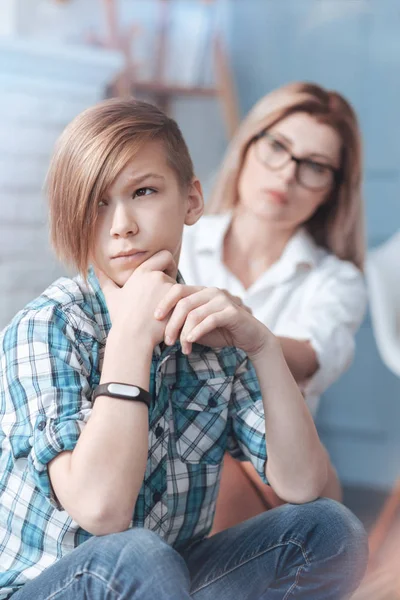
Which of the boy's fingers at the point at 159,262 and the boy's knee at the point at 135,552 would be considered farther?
the boy's fingers at the point at 159,262

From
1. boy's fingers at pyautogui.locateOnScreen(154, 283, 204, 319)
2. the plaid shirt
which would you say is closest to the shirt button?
the plaid shirt

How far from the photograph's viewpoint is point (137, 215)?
2.79 feet

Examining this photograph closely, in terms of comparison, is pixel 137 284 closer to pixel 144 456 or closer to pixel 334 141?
pixel 144 456

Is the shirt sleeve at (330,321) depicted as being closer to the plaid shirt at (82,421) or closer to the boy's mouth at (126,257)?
the plaid shirt at (82,421)

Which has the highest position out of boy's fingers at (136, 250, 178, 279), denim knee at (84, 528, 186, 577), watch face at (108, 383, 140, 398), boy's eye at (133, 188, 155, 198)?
boy's eye at (133, 188, 155, 198)

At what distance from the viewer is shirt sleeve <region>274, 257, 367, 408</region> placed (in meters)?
1.43

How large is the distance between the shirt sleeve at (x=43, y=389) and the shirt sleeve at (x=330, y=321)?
656 mm

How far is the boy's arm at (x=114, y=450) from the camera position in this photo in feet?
2.41

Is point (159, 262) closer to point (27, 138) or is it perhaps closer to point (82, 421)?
point (82, 421)

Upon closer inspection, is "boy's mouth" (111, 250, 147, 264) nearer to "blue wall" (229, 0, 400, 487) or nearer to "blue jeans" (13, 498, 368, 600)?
"blue jeans" (13, 498, 368, 600)

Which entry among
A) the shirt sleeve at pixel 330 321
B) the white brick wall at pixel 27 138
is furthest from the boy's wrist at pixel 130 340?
the white brick wall at pixel 27 138

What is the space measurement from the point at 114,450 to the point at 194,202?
13.4 inches

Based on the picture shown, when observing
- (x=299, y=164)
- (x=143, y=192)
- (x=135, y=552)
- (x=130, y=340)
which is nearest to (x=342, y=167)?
(x=299, y=164)

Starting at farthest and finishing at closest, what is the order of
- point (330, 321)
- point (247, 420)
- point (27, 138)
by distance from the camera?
point (27, 138) < point (330, 321) < point (247, 420)
